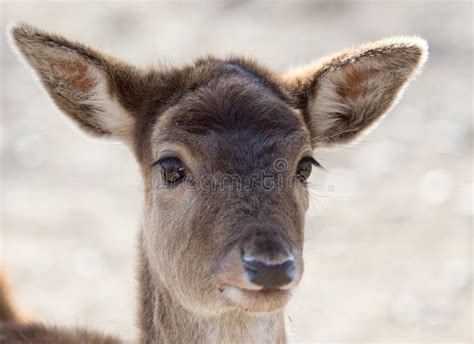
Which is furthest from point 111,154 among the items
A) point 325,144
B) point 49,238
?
point 325,144

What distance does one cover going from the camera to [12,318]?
8086 mm

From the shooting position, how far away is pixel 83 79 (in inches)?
257

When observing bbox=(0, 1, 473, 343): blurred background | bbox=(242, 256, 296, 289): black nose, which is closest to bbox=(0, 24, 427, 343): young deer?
bbox=(242, 256, 296, 289): black nose

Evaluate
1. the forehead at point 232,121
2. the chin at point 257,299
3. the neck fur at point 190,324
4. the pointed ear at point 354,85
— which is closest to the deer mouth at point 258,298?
the chin at point 257,299

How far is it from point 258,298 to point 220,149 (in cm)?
97

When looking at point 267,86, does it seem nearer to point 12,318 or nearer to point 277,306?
point 277,306

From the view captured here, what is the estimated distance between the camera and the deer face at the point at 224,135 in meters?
5.45

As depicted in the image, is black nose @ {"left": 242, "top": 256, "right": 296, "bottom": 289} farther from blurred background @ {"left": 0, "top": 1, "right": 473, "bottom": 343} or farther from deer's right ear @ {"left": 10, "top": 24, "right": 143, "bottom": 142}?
A: blurred background @ {"left": 0, "top": 1, "right": 473, "bottom": 343}

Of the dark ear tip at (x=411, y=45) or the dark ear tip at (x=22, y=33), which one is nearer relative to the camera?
the dark ear tip at (x=22, y=33)

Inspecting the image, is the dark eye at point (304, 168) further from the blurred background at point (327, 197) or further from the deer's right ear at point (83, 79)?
the blurred background at point (327, 197)

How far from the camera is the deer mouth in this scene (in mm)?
5320

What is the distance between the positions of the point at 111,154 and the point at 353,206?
4.21 m

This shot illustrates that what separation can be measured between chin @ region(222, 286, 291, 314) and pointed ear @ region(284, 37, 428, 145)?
5.34 feet

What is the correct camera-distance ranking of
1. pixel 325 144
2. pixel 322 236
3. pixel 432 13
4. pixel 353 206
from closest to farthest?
pixel 325 144 < pixel 322 236 < pixel 353 206 < pixel 432 13
